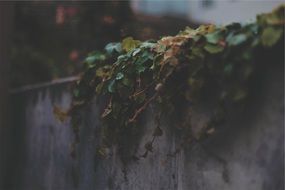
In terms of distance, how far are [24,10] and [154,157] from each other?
7778 millimetres

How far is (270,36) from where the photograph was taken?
3.33 m

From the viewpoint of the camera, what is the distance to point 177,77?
4.09 m

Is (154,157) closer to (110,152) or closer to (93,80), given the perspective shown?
(110,152)

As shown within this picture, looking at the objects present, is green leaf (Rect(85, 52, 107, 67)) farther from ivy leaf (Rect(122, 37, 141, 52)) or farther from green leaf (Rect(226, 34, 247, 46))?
green leaf (Rect(226, 34, 247, 46))

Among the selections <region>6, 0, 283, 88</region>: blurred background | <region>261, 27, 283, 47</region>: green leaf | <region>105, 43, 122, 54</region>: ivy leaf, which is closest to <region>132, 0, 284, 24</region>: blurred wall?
<region>6, 0, 283, 88</region>: blurred background

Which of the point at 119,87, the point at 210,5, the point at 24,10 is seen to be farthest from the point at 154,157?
the point at 210,5

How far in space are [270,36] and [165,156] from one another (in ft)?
5.00

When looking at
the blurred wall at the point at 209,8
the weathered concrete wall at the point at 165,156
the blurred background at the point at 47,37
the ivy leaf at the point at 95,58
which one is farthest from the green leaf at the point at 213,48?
the blurred wall at the point at 209,8

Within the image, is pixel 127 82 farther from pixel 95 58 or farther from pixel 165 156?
pixel 95 58

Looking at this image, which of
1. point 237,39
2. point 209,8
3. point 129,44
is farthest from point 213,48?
point 209,8

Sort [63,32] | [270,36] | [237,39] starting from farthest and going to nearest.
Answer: [63,32], [237,39], [270,36]

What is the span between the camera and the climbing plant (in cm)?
347

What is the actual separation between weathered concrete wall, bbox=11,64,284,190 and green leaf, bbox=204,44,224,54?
0.33 metres

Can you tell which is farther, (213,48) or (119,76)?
(119,76)
